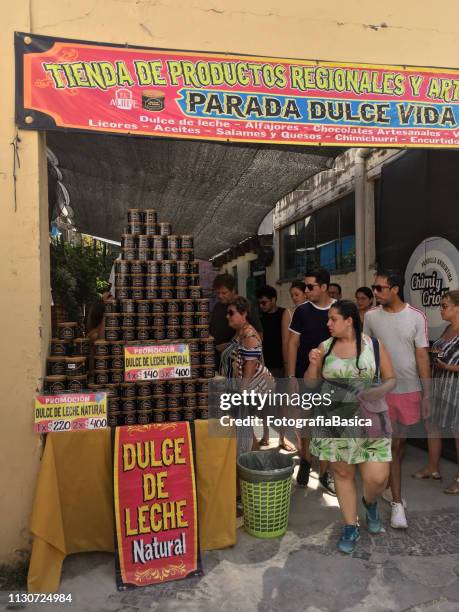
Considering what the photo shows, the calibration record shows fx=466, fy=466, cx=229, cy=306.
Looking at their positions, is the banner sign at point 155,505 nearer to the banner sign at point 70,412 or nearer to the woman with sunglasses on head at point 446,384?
the banner sign at point 70,412

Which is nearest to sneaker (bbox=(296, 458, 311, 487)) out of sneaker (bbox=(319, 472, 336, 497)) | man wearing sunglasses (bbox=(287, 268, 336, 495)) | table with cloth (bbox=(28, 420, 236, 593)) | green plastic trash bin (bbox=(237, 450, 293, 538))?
man wearing sunglasses (bbox=(287, 268, 336, 495))

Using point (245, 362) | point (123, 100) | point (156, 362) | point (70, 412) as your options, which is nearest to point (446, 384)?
point (245, 362)

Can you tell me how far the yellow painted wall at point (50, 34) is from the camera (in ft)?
10.8

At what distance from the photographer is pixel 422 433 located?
5414mm

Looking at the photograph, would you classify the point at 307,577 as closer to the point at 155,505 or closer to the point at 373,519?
the point at 373,519

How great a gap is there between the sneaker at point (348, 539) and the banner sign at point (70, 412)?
6.35 ft

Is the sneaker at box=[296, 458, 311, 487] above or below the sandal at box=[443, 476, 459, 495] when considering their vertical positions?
above

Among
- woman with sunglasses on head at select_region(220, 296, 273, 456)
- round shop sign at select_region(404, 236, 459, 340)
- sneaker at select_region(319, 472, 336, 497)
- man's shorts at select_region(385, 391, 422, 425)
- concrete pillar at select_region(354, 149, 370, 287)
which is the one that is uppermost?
concrete pillar at select_region(354, 149, 370, 287)

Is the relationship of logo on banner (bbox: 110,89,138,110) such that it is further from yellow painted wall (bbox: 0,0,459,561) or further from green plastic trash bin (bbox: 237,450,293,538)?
green plastic trash bin (bbox: 237,450,293,538)

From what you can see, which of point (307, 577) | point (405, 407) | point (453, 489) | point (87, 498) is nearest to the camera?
point (307, 577)

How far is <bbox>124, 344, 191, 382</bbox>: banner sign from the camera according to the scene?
3682mm

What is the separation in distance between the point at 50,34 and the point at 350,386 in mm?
3319

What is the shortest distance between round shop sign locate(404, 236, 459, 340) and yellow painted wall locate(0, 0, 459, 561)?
2220mm

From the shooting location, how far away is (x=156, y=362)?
3734mm
